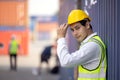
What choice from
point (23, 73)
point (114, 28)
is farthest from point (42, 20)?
point (114, 28)

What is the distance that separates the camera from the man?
5.06 metres

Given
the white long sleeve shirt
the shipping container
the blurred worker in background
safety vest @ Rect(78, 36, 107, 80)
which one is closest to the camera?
the white long sleeve shirt

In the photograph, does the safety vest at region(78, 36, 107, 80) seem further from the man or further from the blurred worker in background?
the blurred worker in background

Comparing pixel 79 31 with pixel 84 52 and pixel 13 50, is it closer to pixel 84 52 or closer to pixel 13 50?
pixel 84 52

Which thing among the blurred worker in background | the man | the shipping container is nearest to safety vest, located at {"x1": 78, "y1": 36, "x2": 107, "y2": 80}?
the man

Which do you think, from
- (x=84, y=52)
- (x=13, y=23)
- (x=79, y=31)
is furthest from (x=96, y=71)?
(x=13, y=23)

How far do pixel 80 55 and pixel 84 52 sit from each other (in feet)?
0.18

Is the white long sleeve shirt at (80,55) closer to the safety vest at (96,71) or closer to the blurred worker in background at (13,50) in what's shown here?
the safety vest at (96,71)

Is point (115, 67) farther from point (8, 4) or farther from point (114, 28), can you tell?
point (8, 4)

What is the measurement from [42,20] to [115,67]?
174ft

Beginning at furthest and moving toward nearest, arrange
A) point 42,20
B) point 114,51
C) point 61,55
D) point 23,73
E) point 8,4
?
point 42,20 → point 8,4 → point 23,73 → point 114,51 → point 61,55

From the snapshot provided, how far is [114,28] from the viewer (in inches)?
219

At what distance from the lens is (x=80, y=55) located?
5059mm

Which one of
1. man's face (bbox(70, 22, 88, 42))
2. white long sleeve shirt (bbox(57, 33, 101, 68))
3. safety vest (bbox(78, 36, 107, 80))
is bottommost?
safety vest (bbox(78, 36, 107, 80))
